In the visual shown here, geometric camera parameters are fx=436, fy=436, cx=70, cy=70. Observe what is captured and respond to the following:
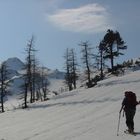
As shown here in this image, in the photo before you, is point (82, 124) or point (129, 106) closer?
point (129, 106)

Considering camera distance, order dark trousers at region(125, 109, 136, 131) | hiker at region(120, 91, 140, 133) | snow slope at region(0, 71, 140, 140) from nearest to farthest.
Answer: dark trousers at region(125, 109, 136, 131) < hiker at region(120, 91, 140, 133) < snow slope at region(0, 71, 140, 140)

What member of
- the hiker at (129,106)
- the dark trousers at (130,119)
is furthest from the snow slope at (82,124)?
the hiker at (129,106)

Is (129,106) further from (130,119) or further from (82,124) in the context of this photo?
(82,124)

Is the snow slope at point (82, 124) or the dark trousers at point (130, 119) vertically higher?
the dark trousers at point (130, 119)

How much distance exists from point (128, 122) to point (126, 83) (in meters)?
30.4

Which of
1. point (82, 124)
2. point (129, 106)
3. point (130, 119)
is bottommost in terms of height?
point (82, 124)

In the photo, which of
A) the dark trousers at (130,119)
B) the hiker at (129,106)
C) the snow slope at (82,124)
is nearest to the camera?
the dark trousers at (130,119)

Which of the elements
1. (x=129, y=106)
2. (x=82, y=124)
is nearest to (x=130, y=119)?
(x=129, y=106)

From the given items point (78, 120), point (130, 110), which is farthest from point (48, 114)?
point (130, 110)

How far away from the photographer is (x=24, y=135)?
29547 millimetres

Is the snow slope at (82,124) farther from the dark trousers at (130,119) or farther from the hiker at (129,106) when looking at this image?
the hiker at (129,106)

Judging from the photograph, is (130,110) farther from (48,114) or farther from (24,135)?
(48,114)

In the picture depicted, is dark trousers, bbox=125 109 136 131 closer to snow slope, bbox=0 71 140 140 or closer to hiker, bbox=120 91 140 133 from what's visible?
hiker, bbox=120 91 140 133

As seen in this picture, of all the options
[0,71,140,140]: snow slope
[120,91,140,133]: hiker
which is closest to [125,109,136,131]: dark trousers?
[120,91,140,133]: hiker
